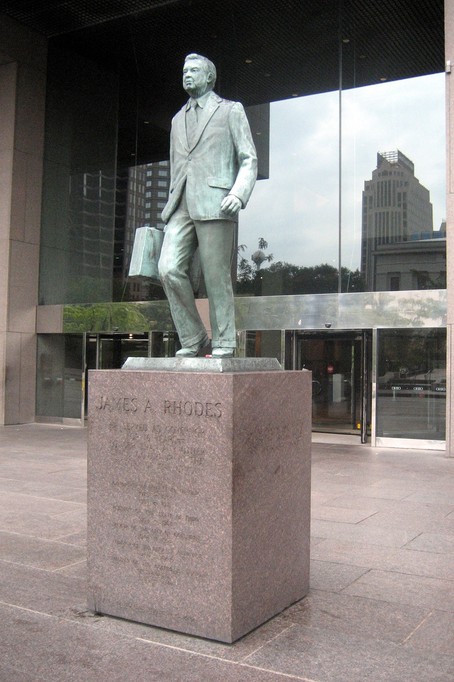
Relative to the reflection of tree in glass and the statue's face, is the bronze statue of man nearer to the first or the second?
the statue's face

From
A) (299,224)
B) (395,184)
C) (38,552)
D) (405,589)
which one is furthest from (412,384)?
(38,552)

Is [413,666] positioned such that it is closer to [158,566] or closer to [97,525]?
[158,566]

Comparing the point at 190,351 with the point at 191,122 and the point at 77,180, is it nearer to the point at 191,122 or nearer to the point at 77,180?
the point at 191,122

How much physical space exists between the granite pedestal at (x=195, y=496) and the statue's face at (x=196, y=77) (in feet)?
6.65

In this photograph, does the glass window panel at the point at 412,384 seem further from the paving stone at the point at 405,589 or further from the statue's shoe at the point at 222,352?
the statue's shoe at the point at 222,352

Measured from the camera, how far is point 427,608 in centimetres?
483

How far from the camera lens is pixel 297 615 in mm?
4742

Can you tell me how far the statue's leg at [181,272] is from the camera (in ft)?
16.9

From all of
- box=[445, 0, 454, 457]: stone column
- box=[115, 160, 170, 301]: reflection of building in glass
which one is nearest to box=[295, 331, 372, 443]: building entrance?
box=[445, 0, 454, 457]: stone column

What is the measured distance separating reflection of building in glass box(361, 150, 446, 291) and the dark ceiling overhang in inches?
90.2

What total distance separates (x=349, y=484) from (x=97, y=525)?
19.2 feet

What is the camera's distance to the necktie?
521 centimetres

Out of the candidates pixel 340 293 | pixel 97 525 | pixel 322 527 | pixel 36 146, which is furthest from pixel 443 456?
pixel 36 146

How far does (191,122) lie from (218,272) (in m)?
1.13
